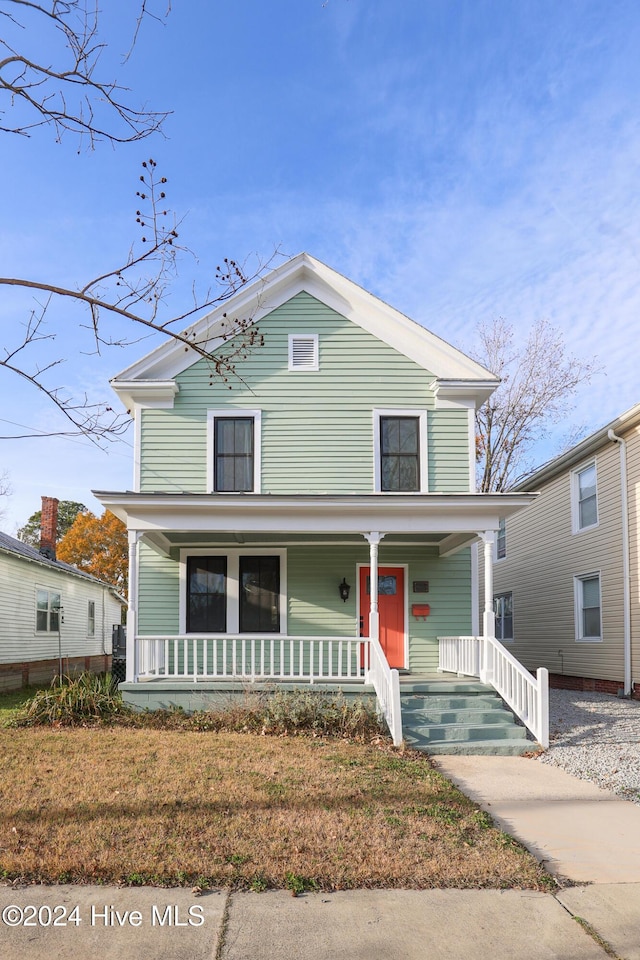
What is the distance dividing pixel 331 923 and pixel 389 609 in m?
9.90

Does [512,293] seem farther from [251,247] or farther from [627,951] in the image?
[627,951]

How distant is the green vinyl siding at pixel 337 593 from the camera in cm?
1395

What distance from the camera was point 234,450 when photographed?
14.3m

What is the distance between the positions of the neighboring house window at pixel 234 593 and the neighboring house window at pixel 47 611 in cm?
913

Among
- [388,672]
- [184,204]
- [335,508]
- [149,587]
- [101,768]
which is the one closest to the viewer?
[184,204]

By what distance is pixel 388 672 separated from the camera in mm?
10430

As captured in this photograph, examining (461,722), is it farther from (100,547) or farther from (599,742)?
(100,547)

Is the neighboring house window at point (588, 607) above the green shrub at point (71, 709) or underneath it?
above

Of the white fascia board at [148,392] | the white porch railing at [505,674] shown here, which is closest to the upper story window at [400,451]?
the white porch railing at [505,674]

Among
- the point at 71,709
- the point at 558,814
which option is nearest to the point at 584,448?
the point at 558,814

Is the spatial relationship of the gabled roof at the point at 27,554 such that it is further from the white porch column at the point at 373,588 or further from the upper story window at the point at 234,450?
the white porch column at the point at 373,588

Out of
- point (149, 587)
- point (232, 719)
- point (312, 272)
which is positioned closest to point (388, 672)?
point (232, 719)

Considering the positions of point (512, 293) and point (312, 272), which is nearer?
point (312, 272)

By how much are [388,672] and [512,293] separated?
1447 centimetres
